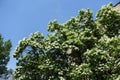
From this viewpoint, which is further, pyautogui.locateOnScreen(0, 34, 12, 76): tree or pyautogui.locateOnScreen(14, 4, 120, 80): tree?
pyautogui.locateOnScreen(0, 34, 12, 76): tree

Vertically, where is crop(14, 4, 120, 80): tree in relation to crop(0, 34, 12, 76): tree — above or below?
below

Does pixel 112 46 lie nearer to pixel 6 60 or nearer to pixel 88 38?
pixel 88 38

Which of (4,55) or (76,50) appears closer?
(76,50)

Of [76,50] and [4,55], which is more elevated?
[4,55]

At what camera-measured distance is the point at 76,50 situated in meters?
22.1

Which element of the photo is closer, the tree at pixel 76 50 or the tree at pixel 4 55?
the tree at pixel 76 50

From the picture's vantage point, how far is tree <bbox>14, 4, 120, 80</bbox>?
1969 centimetres

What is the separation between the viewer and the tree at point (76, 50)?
19688 mm

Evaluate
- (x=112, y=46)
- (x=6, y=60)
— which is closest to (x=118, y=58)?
(x=112, y=46)

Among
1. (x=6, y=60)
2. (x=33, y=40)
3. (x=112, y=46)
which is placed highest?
(x=6, y=60)

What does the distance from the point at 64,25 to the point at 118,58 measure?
6284 mm

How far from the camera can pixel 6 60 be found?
4222 centimetres

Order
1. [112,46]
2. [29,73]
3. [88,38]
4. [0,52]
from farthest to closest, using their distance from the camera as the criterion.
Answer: [0,52] < [29,73] < [88,38] < [112,46]

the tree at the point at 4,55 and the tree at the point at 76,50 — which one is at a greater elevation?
the tree at the point at 4,55
